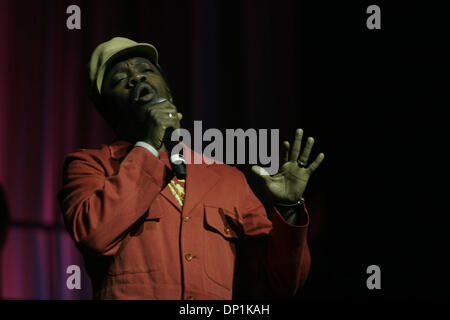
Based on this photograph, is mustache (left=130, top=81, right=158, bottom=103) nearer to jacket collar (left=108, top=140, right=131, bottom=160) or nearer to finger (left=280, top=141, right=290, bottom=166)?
jacket collar (left=108, top=140, right=131, bottom=160)

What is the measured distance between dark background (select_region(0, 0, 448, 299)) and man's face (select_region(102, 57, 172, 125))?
760 millimetres

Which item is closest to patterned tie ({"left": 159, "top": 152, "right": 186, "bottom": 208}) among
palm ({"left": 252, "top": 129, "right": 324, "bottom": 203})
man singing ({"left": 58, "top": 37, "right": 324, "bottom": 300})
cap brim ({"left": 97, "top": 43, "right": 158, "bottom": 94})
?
man singing ({"left": 58, "top": 37, "right": 324, "bottom": 300})

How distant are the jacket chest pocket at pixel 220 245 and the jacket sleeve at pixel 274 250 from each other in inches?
2.8

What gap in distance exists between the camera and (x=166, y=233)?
5.12 feet

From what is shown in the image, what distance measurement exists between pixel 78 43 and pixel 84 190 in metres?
1.24

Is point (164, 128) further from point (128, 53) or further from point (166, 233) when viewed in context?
point (128, 53)

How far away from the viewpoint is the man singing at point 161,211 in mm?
1466

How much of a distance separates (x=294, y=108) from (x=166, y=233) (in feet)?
4.19

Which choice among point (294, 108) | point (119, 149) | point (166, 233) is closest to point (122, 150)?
point (119, 149)

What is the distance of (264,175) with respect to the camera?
1609mm

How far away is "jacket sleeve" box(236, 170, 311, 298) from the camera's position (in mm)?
1615

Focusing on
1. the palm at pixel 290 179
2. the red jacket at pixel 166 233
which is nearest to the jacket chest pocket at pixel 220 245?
the red jacket at pixel 166 233
